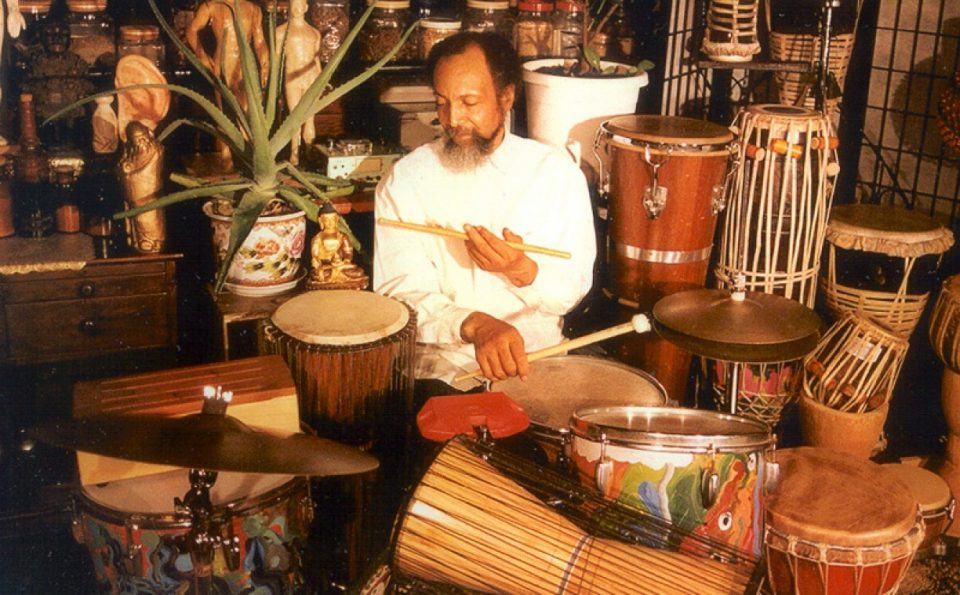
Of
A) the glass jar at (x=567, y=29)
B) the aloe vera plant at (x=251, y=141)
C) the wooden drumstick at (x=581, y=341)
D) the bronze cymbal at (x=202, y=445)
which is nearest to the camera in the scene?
the bronze cymbal at (x=202, y=445)

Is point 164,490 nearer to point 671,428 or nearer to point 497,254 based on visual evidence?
point 497,254

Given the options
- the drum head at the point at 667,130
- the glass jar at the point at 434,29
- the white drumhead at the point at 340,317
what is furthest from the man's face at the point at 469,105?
the glass jar at the point at 434,29

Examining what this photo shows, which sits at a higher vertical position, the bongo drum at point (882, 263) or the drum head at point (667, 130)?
the drum head at point (667, 130)

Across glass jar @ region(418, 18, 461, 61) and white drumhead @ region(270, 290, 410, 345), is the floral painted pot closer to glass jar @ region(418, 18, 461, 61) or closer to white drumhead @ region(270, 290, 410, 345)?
white drumhead @ region(270, 290, 410, 345)

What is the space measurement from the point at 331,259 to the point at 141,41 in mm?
1237

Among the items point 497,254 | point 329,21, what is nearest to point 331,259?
point 497,254

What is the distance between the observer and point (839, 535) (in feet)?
9.76

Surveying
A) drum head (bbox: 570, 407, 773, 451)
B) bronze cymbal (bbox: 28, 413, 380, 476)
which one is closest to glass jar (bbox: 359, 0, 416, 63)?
drum head (bbox: 570, 407, 773, 451)

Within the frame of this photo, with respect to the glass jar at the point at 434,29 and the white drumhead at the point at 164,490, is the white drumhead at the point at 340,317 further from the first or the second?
the glass jar at the point at 434,29

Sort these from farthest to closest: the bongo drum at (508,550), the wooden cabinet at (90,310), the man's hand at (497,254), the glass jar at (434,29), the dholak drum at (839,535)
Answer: the glass jar at (434,29)
the wooden cabinet at (90,310)
the man's hand at (497,254)
the dholak drum at (839,535)
the bongo drum at (508,550)

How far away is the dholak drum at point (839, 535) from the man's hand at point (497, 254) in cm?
104

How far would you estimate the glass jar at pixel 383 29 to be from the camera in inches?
176

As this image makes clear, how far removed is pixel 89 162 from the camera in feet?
13.3

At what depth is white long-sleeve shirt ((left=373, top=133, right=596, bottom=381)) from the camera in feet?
12.1
